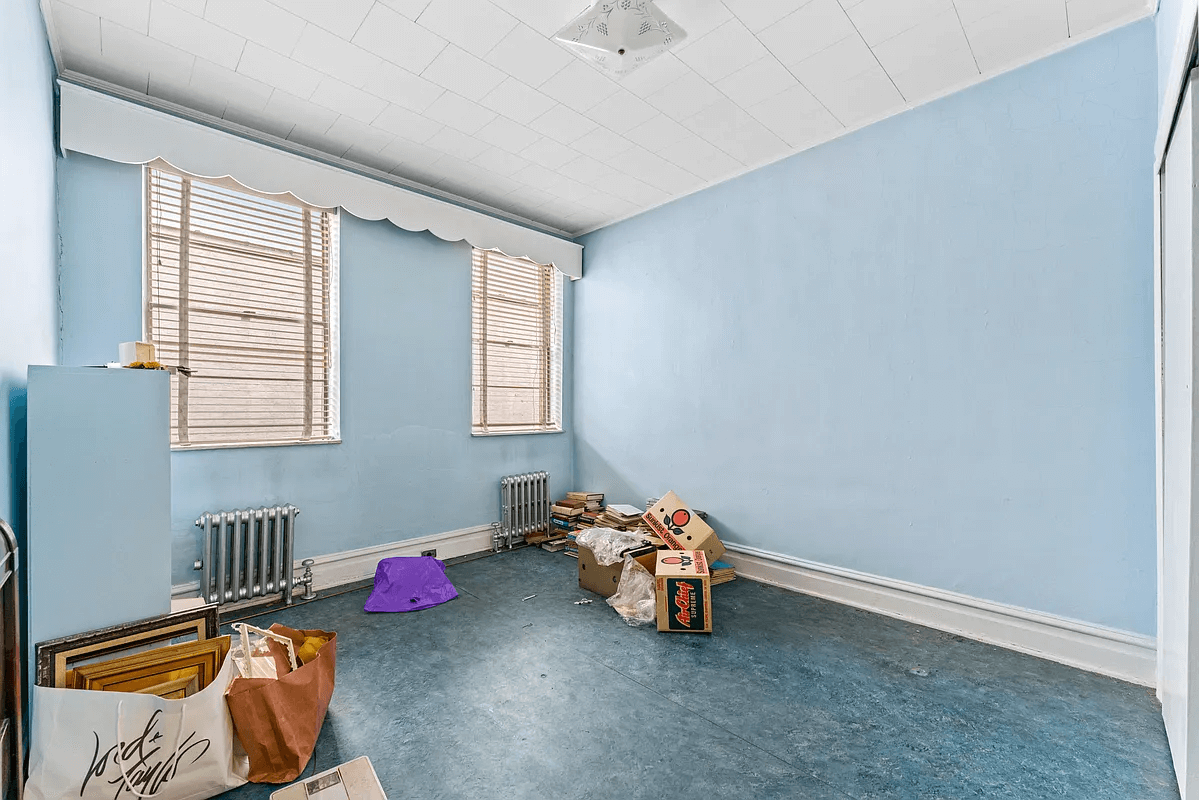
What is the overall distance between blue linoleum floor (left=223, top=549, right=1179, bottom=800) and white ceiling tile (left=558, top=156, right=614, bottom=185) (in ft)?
10.1

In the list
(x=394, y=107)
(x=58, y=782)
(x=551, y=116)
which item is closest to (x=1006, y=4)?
(x=551, y=116)

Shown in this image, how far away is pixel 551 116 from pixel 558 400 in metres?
2.71

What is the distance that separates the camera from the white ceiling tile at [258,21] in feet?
7.62

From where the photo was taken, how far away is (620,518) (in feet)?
14.0

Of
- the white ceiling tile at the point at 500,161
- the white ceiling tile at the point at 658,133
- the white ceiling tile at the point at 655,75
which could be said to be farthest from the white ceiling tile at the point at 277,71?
the white ceiling tile at the point at 658,133

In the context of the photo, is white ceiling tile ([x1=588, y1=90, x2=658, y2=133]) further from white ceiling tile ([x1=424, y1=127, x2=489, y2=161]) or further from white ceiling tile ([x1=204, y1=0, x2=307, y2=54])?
white ceiling tile ([x1=204, y1=0, x2=307, y2=54])

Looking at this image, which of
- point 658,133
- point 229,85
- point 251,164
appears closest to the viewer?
point 229,85

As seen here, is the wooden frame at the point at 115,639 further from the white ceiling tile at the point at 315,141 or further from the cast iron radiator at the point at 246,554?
the white ceiling tile at the point at 315,141

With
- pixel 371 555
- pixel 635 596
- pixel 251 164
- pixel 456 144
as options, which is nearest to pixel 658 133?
pixel 456 144

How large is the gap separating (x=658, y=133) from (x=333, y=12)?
1877 millimetres

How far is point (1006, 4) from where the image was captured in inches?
91.7

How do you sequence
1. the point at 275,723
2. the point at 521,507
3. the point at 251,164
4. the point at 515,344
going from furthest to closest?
the point at 515,344 → the point at 521,507 → the point at 251,164 → the point at 275,723

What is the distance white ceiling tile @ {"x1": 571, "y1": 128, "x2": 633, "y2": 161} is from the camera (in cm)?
342

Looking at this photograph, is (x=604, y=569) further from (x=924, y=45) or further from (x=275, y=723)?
(x=924, y=45)
